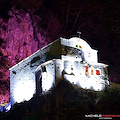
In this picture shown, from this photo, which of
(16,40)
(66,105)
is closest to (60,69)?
(66,105)

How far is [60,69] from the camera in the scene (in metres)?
20.0

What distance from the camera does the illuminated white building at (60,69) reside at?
20016mm

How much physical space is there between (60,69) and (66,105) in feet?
11.7

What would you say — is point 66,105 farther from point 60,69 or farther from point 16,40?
point 16,40

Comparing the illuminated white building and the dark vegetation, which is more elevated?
the illuminated white building

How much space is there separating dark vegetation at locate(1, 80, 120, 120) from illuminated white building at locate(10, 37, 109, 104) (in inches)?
34.9

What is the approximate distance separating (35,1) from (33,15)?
81.8 inches

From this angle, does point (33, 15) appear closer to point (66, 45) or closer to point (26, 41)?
point (26, 41)

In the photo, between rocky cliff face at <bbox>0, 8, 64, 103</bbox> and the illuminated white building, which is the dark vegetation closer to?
the illuminated white building

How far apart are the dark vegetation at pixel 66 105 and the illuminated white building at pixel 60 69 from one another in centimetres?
89

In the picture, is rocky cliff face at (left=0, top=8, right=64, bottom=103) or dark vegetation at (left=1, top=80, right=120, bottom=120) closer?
dark vegetation at (left=1, top=80, right=120, bottom=120)

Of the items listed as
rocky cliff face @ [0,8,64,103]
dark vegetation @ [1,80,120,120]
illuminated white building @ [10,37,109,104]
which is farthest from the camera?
rocky cliff face @ [0,8,64,103]

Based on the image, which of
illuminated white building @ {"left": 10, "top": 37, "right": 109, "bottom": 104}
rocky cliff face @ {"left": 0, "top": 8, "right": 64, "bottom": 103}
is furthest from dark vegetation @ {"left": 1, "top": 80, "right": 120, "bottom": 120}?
rocky cliff face @ {"left": 0, "top": 8, "right": 64, "bottom": 103}

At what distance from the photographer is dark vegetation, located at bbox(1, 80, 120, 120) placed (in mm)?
17219
